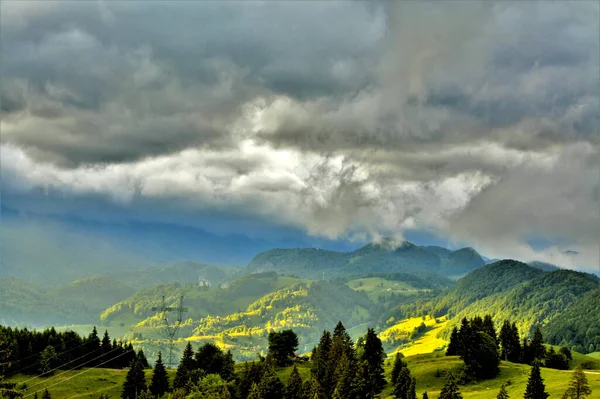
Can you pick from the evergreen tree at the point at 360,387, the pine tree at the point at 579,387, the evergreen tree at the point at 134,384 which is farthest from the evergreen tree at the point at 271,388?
the pine tree at the point at 579,387

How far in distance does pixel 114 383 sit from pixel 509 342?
15017cm

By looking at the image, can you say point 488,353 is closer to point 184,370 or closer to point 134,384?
point 184,370

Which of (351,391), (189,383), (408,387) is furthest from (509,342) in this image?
(189,383)

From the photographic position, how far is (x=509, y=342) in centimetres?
19938

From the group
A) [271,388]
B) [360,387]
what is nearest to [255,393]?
[271,388]

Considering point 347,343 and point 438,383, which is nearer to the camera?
point 438,383

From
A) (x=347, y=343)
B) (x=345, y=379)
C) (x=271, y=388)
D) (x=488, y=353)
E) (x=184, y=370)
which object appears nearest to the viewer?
(x=345, y=379)

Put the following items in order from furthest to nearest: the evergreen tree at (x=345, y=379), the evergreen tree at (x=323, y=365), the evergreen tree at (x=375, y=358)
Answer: the evergreen tree at (x=375, y=358) → the evergreen tree at (x=323, y=365) → the evergreen tree at (x=345, y=379)

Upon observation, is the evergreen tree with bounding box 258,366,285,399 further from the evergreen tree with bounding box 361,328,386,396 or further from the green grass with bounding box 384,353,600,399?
the green grass with bounding box 384,353,600,399

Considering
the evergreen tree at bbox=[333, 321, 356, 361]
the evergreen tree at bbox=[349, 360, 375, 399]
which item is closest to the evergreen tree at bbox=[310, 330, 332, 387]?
the evergreen tree at bbox=[333, 321, 356, 361]

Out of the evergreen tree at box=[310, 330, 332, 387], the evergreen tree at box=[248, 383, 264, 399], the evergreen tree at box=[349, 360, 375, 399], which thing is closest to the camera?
the evergreen tree at box=[349, 360, 375, 399]

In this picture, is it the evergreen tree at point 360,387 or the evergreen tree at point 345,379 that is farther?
the evergreen tree at point 360,387

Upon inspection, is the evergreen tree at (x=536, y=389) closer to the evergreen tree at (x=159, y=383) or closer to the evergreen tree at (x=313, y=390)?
the evergreen tree at (x=313, y=390)

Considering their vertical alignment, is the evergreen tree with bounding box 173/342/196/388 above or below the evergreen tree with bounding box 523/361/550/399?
above
